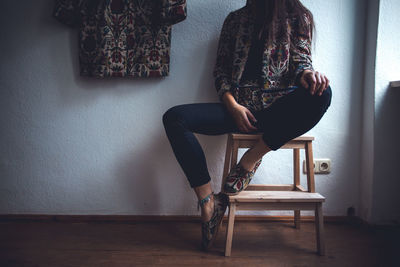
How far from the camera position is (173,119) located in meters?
0.98

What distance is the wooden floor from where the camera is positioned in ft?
3.00

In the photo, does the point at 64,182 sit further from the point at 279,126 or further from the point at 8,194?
the point at 279,126

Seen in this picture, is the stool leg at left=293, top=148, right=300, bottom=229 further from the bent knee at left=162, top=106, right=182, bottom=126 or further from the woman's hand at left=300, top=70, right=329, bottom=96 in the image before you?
the bent knee at left=162, top=106, right=182, bottom=126

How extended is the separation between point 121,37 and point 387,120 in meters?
1.37

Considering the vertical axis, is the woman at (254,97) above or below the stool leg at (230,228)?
above

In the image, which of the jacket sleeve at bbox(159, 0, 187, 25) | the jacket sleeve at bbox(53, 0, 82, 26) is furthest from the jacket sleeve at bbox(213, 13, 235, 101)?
the jacket sleeve at bbox(53, 0, 82, 26)

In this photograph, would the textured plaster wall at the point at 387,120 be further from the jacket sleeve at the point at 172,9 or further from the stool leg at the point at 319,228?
the jacket sleeve at the point at 172,9

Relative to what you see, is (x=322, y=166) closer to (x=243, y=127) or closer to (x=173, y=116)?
(x=243, y=127)

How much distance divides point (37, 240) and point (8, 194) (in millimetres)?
416

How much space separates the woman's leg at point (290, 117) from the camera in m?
0.88

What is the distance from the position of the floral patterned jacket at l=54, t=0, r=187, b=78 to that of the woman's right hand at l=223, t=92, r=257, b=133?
1.35 ft

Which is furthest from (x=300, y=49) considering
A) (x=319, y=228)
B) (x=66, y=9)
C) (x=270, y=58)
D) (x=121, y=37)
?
(x=66, y=9)

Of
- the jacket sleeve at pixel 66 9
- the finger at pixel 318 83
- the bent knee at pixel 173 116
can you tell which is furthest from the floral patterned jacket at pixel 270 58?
the jacket sleeve at pixel 66 9

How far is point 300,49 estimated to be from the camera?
1.01 metres
